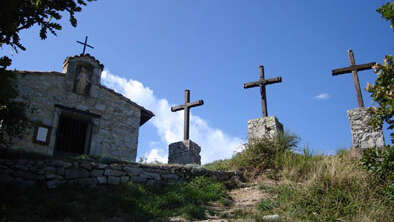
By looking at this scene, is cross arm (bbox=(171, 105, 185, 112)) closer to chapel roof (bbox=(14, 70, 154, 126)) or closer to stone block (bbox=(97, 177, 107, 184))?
chapel roof (bbox=(14, 70, 154, 126))

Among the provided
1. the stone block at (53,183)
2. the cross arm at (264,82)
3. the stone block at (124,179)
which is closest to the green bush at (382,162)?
the stone block at (124,179)

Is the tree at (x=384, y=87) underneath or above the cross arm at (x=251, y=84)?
underneath

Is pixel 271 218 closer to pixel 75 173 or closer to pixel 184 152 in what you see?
pixel 75 173

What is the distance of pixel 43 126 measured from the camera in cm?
1055

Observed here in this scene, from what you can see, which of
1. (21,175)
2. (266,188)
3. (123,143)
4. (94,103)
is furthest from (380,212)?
(94,103)

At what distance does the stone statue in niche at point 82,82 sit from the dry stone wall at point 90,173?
4282 millimetres

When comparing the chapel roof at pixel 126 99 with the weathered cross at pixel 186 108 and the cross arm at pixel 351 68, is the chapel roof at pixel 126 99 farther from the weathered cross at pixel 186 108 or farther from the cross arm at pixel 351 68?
the cross arm at pixel 351 68

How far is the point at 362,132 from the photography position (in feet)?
34.2

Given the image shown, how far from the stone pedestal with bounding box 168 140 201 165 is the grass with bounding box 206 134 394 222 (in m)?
4.70

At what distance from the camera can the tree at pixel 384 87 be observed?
5.07m

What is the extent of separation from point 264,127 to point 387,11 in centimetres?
687

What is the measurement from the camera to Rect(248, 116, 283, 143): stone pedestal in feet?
37.8

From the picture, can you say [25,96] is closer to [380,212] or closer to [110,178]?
[110,178]

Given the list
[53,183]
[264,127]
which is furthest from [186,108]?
[53,183]
